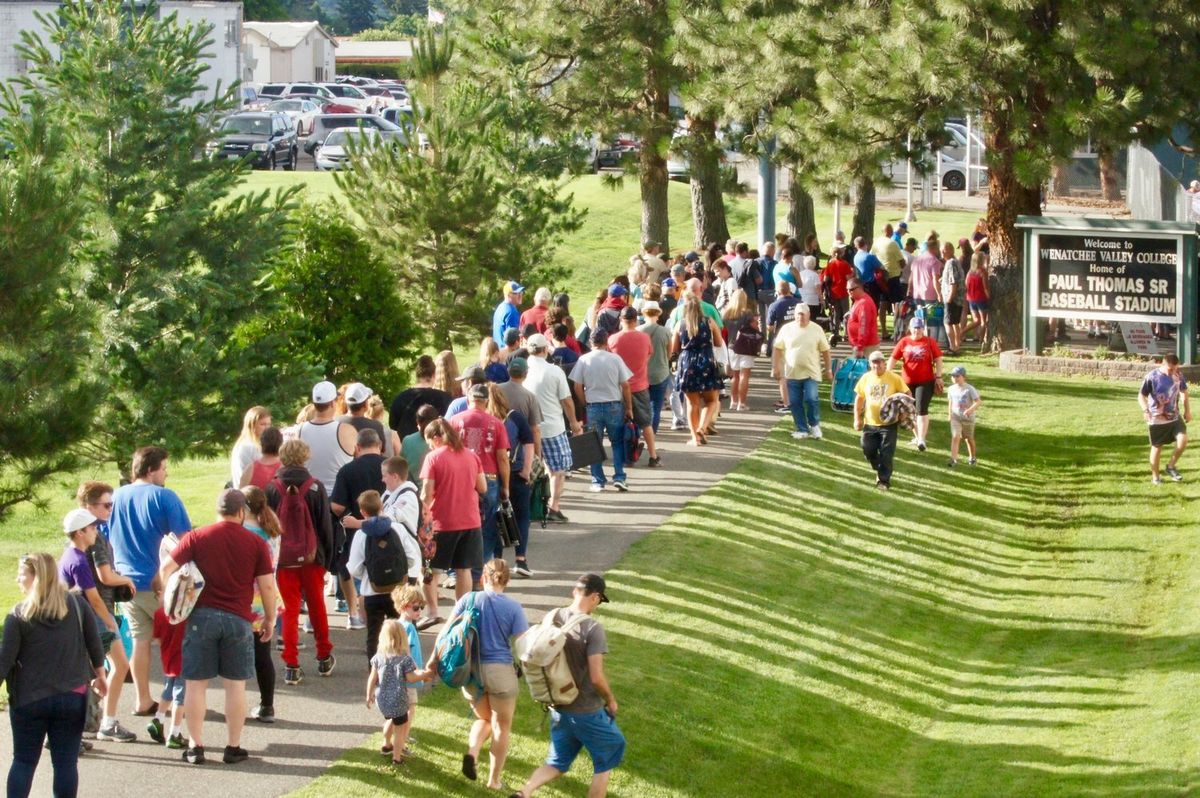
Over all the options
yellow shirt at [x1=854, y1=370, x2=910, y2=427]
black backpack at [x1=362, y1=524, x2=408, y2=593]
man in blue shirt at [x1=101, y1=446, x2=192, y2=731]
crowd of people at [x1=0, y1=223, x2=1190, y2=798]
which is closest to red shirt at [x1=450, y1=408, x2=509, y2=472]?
crowd of people at [x1=0, y1=223, x2=1190, y2=798]

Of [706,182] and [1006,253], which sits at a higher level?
[706,182]

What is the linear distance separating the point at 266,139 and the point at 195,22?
59.8 feet

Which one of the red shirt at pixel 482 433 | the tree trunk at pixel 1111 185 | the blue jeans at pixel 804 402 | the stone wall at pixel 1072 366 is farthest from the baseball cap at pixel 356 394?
the tree trunk at pixel 1111 185

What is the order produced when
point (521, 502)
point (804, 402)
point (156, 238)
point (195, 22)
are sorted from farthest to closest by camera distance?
point (195, 22)
point (804, 402)
point (156, 238)
point (521, 502)

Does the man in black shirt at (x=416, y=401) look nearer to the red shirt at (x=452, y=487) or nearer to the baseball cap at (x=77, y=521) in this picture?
the red shirt at (x=452, y=487)

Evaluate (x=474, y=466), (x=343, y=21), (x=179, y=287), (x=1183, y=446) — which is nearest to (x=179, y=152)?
(x=179, y=287)

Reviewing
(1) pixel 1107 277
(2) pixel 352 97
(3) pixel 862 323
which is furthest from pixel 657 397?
(2) pixel 352 97

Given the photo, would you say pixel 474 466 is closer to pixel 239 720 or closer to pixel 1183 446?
pixel 239 720

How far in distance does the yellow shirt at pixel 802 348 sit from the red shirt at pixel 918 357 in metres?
0.95

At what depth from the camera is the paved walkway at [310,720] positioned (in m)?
9.37

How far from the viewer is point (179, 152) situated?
16.5m

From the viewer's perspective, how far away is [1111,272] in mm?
23438

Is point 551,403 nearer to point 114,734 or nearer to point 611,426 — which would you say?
point 611,426

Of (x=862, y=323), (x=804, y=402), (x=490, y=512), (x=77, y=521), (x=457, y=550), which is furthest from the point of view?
(x=862, y=323)
